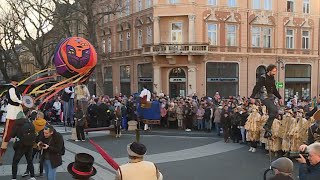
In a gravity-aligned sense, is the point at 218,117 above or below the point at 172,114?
above

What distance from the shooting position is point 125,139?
62.2ft

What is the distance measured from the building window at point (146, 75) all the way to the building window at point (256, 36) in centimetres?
1077

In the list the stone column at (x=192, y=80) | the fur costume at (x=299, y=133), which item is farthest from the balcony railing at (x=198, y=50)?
the fur costume at (x=299, y=133)

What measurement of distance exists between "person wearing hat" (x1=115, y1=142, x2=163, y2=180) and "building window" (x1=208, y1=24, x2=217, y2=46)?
36.0 meters

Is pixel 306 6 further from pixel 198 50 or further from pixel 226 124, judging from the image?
pixel 226 124

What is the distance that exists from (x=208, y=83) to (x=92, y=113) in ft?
66.9

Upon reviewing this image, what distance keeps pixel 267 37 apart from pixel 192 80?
10010 millimetres

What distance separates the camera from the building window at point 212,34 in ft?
133

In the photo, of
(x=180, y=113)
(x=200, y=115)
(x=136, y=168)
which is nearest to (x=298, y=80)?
(x=180, y=113)

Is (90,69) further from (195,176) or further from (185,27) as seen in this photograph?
(185,27)

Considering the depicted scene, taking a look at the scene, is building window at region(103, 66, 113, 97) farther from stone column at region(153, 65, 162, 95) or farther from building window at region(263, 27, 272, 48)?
building window at region(263, 27, 272, 48)

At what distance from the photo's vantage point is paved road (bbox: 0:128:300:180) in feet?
39.9

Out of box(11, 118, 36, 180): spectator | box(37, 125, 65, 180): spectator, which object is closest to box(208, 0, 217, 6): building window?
box(11, 118, 36, 180): spectator

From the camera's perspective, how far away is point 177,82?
40500 millimetres
